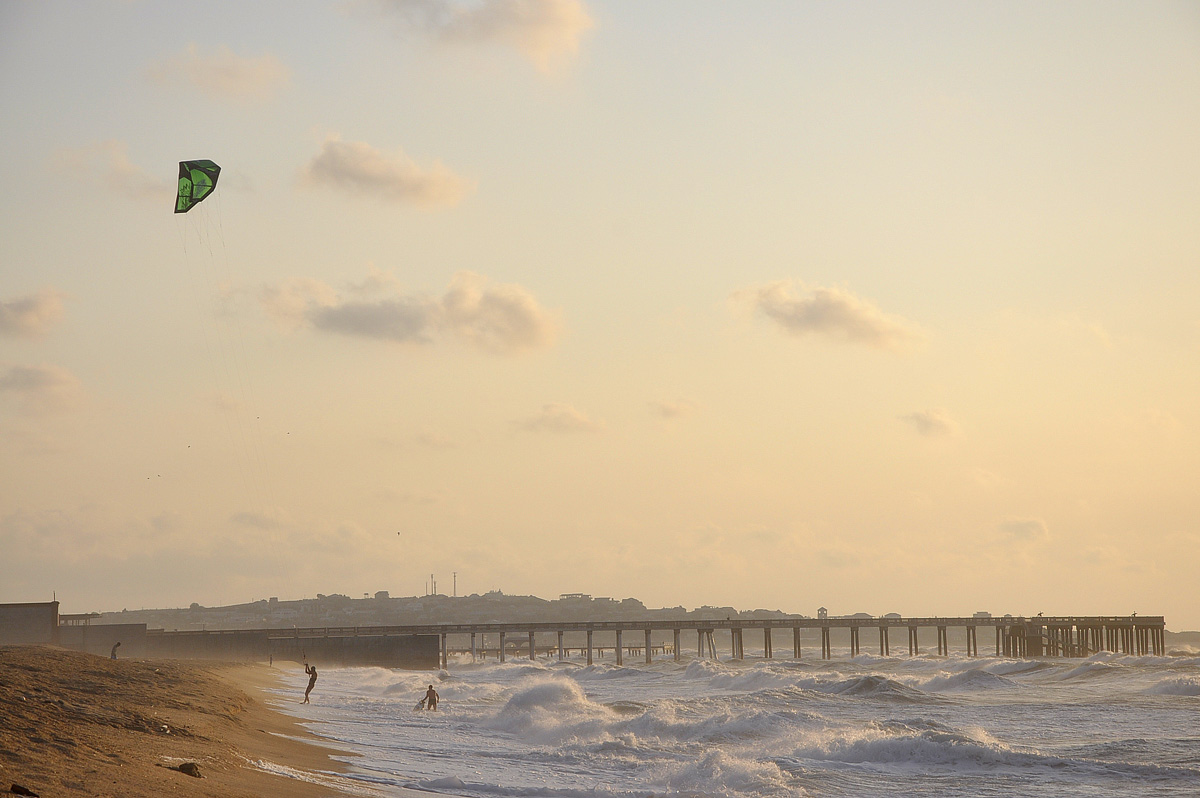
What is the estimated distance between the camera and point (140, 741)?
1566 centimetres

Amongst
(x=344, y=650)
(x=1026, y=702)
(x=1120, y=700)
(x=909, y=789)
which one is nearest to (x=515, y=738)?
(x=909, y=789)

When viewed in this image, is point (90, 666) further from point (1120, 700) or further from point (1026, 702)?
point (1120, 700)

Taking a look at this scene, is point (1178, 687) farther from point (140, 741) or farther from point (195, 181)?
point (140, 741)

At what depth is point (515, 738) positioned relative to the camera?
89.9 ft

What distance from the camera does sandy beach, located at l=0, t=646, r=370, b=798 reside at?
1184 cm

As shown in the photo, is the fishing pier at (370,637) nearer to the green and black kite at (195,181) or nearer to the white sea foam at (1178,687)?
the green and black kite at (195,181)

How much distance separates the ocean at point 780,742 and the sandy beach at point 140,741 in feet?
3.87

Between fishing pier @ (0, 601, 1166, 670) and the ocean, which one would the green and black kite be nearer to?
the ocean

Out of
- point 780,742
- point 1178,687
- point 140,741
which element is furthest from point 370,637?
point 140,741

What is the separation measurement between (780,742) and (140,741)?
15.1 m

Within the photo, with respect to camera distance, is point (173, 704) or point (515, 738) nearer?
point (173, 704)

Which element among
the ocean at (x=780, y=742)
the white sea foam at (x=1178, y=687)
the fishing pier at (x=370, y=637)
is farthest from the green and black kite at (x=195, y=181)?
the white sea foam at (x=1178, y=687)

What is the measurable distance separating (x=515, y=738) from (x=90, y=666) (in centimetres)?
1215

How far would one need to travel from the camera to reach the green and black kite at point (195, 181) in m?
29.4
